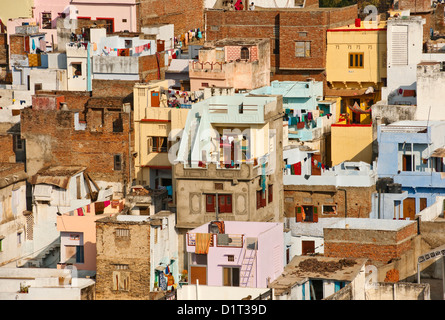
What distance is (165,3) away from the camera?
95.4 m

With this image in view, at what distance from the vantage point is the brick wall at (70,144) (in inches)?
2840

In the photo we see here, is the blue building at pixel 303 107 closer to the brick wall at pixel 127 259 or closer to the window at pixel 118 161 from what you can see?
the window at pixel 118 161

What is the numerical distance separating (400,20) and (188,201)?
25543mm

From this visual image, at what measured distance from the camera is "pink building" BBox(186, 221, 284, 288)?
188 feet

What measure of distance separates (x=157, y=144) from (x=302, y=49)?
57.6 feet

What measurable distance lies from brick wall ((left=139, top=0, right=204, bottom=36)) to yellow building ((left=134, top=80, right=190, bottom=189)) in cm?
2057

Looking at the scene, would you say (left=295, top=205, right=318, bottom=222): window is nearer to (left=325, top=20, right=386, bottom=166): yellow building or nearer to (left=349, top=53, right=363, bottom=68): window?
(left=325, top=20, right=386, bottom=166): yellow building

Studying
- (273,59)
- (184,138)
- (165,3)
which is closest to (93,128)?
(184,138)

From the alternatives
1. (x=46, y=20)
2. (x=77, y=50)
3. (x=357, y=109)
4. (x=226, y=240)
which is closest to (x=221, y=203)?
(x=226, y=240)

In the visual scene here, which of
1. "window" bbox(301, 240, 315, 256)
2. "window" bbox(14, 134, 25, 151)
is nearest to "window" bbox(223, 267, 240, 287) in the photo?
"window" bbox(301, 240, 315, 256)

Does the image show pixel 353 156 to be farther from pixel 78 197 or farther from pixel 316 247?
pixel 78 197

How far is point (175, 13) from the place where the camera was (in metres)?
96.4

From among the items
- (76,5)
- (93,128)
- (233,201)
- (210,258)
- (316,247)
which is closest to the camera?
(210,258)

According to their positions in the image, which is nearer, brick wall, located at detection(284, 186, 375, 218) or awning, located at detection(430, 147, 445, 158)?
brick wall, located at detection(284, 186, 375, 218)
